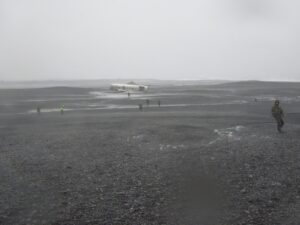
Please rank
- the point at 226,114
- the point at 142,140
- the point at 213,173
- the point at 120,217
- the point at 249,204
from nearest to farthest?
the point at 120,217 < the point at 249,204 < the point at 213,173 < the point at 142,140 < the point at 226,114

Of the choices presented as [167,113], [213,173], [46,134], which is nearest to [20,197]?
[213,173]

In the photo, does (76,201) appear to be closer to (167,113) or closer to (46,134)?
(46,134)

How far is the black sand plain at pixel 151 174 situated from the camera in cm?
1182

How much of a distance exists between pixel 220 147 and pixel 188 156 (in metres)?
2.71

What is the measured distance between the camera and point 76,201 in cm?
1310

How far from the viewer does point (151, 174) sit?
53.2ft

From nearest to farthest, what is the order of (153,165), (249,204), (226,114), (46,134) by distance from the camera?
(249,204)
(153,165)
(46,134)
(226,114)

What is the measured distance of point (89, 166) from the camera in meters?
18.0

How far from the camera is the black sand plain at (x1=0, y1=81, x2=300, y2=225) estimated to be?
38.8 ft

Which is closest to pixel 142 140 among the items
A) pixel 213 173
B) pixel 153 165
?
pixel 153 165

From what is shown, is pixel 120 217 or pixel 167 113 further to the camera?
pixel 167 113

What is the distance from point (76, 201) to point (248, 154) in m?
9.83

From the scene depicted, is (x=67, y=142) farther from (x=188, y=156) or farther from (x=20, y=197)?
(x=20, y=197)

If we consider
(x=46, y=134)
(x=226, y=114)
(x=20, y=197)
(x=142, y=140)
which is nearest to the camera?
(x=20, y=197)
